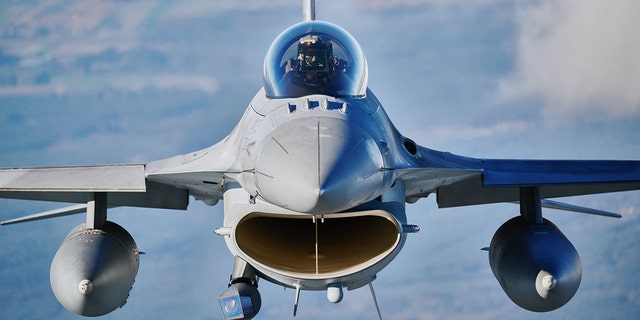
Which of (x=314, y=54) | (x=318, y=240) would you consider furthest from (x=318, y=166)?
(x=314, y=54)

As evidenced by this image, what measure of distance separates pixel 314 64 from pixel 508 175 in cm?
362

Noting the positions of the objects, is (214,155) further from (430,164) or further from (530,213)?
(530,213)

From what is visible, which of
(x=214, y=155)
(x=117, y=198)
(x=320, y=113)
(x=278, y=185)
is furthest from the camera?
(x=117, y=198)

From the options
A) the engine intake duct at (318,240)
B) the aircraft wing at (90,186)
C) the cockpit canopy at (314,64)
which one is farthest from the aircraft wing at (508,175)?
the aircraft wing at (90,186)

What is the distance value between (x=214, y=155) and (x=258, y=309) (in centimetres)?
229

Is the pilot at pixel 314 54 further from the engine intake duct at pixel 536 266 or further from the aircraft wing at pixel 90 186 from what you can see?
the engine intake duct at pixel 536 266

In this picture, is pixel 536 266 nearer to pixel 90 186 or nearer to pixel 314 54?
pixel 314 54

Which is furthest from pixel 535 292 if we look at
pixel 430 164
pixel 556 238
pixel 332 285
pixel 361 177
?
pixel 361 177

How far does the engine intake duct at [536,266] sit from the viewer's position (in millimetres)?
14414

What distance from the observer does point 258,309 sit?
14305mm

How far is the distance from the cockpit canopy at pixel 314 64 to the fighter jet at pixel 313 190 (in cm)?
2

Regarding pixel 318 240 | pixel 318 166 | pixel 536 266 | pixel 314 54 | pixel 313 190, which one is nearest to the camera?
pixel 313 190

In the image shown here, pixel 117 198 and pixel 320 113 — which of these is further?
pixel 117 198

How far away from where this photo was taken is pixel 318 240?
519 inches
